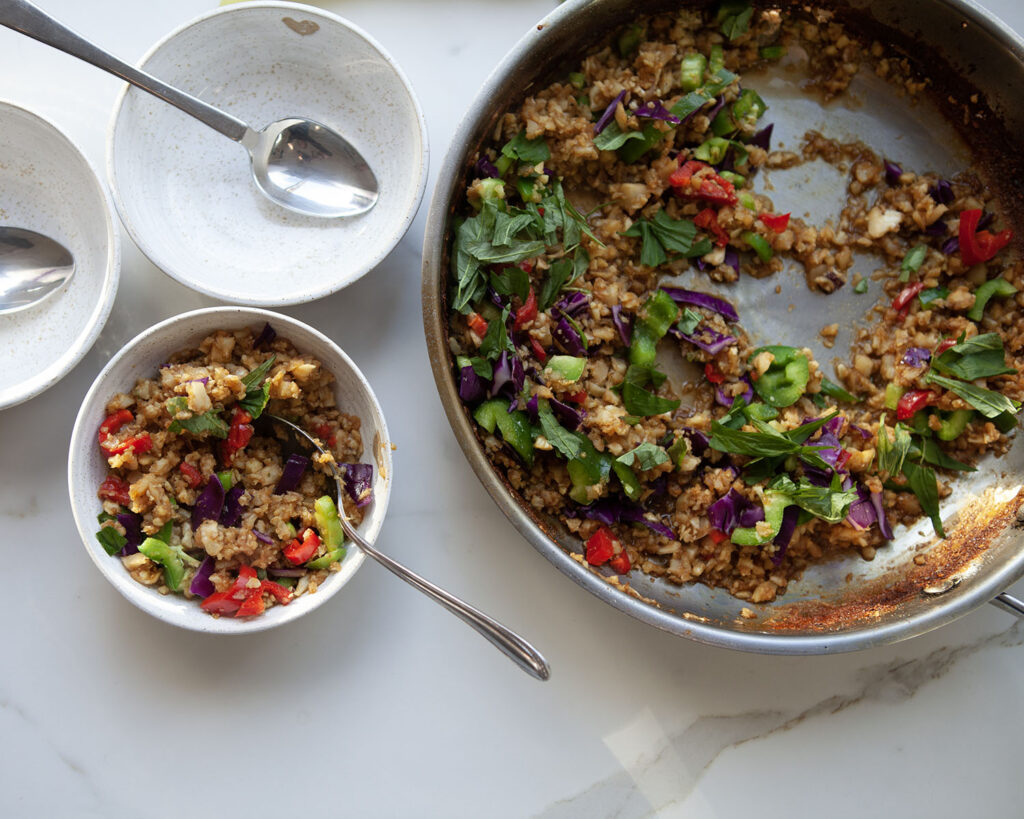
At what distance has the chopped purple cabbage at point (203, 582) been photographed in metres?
1.81

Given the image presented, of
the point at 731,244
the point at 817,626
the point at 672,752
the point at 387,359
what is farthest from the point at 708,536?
the point at 387,359

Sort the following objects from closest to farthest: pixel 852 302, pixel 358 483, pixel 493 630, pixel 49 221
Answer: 1. pixel 493 630
2. pixel 358 483
3. pixel 49 221
4. pixel 852 302

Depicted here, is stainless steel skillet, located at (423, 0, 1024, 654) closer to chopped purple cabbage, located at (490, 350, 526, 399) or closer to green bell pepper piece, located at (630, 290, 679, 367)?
chopped purple cabbage, located at (490, 350, 526, 399)

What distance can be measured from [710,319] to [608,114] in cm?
56

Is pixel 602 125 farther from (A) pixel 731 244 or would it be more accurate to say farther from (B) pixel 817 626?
(B) pixel 817 626

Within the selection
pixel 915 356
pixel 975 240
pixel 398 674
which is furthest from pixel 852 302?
pixel 398 674

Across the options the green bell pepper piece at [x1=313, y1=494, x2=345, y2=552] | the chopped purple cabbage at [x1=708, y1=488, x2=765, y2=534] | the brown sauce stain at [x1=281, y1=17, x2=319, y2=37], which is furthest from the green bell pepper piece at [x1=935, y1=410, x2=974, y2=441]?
the brown sauce stain at [x1=281, y1=17, x2=319, y2=37]

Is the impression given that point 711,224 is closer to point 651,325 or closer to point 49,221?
point 651,325

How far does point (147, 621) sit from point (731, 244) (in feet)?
5.82

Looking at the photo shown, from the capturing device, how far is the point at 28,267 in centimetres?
195

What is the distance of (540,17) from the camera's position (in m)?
2.10

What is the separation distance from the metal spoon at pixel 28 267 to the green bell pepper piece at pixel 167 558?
675 millimetres

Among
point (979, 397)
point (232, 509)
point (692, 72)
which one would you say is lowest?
point (232, 509)

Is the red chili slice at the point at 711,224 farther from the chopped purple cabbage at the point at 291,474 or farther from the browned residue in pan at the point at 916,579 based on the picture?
the chopped purple cabbage at the point at 291,474
